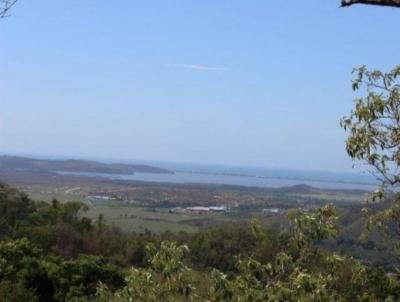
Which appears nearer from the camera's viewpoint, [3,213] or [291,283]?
[291,283]

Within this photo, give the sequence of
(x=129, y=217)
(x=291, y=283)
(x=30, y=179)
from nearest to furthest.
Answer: (x=291, y=283)
(x=129, y=217)
(x=30, y=179)

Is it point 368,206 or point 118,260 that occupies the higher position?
point 368,206

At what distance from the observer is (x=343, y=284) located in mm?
5648

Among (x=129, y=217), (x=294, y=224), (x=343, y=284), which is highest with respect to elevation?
(x=294, y=224)

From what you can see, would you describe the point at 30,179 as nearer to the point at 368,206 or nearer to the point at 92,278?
the point at 92,278

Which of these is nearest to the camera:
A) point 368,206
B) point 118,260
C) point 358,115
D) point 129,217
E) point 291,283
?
point 291,283

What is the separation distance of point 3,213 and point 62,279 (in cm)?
2114

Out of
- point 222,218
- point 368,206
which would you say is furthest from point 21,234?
point 222,218

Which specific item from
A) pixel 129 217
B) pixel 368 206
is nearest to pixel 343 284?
pixel 368 206

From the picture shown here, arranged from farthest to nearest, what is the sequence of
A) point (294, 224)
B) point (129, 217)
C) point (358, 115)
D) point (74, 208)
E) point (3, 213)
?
point (129, 217) < point (74, 208) < point (3, 213) < point (358, 115) < point (294, 224)


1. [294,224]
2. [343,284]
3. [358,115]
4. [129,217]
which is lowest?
[129,217]

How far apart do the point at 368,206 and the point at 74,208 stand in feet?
121

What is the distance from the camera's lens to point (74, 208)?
41344mm

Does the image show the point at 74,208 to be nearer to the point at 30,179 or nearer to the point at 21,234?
the point at 21,234
